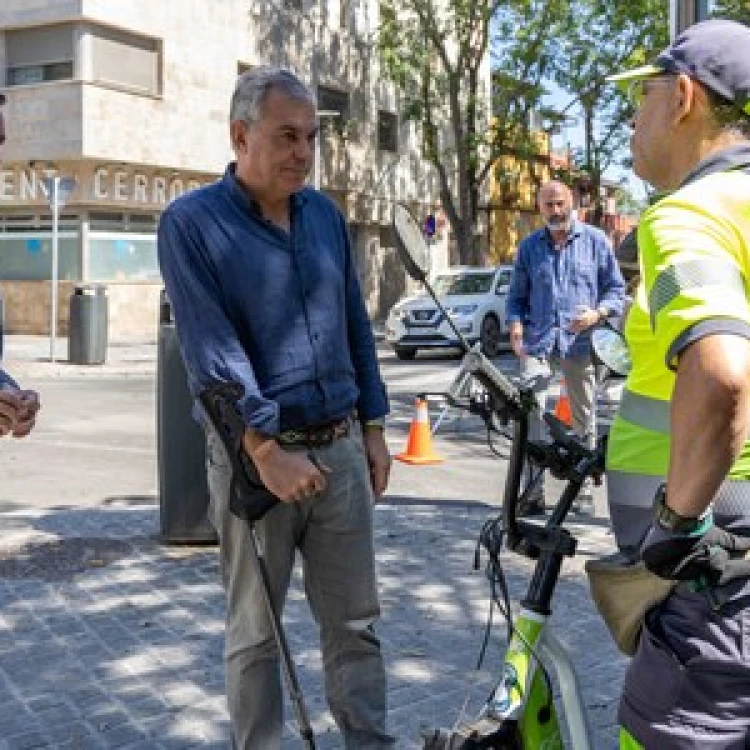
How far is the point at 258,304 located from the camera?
296cm

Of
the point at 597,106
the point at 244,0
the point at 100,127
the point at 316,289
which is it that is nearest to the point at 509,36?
the point at 597,106

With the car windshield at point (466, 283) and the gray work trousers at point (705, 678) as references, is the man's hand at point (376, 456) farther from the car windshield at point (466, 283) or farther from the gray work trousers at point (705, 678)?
the car windshield at point (466, 283)

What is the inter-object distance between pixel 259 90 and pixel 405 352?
61.9 ft

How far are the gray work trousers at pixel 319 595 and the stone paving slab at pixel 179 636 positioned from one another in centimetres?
36

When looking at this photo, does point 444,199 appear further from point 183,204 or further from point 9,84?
point 183,204

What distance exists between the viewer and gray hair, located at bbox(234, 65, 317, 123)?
2996 millimetres

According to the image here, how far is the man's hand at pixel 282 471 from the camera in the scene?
2816 mm

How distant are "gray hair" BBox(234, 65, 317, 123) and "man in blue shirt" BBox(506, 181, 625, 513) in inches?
154

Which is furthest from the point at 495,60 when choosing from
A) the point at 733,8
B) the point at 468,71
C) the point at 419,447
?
the point at 419,447

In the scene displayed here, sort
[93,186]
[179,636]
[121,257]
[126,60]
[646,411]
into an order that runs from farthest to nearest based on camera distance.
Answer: [121,257]
[126,60]
[93,186]
[179,636]
[646,411]

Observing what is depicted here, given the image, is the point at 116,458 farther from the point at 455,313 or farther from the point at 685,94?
the point at 455,313

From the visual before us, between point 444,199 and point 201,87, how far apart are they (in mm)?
7654

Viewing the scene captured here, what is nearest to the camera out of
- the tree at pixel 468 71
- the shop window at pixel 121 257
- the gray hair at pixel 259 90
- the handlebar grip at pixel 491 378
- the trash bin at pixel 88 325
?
the handlebar grip at pixel 491 378

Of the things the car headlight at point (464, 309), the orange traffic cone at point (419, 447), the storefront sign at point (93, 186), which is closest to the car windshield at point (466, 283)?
the car headlight at point (464, 309)
